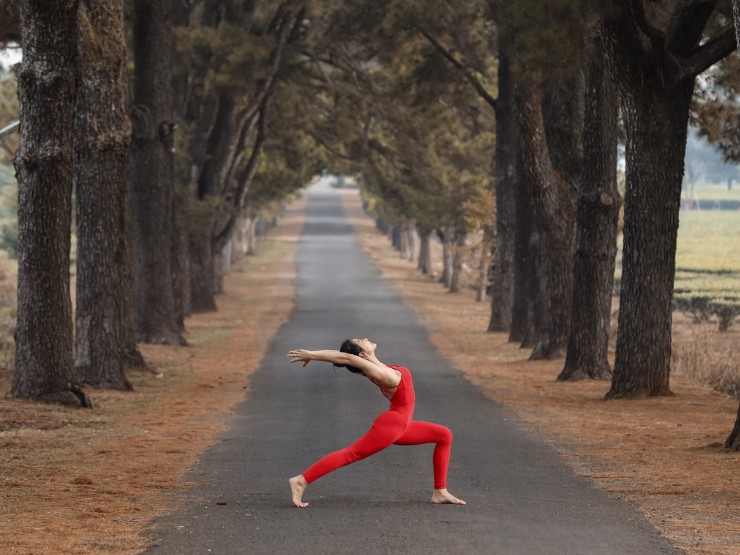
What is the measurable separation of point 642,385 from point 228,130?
22792 mm

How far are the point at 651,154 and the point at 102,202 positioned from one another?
8708mm

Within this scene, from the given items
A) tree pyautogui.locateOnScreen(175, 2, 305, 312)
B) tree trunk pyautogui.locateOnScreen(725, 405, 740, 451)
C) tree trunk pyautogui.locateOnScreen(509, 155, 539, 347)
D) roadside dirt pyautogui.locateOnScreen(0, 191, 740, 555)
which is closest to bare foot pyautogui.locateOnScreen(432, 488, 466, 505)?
roadside dirt pyautogui.locateOnScreen(0, 191, 740, 555)

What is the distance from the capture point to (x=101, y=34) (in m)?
21.1

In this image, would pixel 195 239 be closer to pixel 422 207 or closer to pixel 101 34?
pixel 422 207

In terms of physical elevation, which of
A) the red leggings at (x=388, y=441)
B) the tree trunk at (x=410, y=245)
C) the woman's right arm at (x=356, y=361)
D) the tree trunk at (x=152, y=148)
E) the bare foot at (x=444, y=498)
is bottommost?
the tree trunk at (x=410, y=245)

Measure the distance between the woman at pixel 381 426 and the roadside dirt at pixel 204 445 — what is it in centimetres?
143

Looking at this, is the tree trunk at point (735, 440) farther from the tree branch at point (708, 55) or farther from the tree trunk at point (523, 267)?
the tree trunk at point (523, 267)

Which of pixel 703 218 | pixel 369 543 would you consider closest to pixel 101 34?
pixel 369 543

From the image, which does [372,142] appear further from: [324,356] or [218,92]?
[324,356]

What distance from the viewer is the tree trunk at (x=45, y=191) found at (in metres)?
17.9

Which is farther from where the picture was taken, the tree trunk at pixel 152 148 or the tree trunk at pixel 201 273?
the tree trunk at pixel 201 273

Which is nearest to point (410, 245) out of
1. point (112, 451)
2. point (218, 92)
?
point (218, 92)

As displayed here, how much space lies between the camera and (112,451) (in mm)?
14375

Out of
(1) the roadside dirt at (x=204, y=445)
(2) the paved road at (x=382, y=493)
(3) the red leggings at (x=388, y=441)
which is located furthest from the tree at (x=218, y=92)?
(3) the red leggings at (x=388, y=441)
